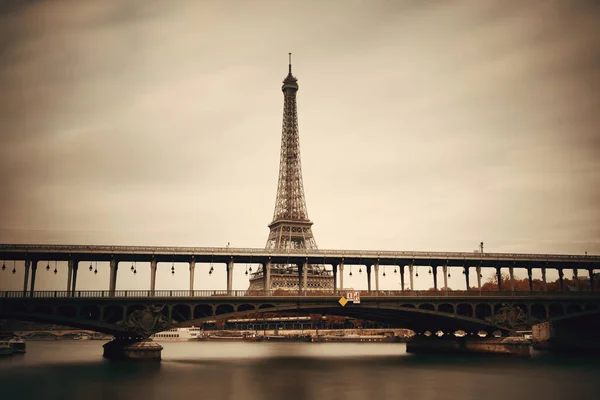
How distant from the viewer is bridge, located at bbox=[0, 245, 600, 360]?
7406cm

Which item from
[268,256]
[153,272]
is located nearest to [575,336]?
[268,256]

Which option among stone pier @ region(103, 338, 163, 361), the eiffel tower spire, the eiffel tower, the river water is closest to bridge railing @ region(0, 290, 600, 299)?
stone pier @ region(103, 338, 163, 361)

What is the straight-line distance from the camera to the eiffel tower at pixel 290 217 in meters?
149

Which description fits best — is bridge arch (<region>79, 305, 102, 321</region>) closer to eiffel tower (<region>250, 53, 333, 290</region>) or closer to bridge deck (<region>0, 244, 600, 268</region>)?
bridge deck (<region>0, 244, 600, 268</region>)

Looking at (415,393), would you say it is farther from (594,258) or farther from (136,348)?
(594,258)

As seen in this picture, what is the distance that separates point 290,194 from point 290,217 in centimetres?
815

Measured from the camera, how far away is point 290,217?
155 m

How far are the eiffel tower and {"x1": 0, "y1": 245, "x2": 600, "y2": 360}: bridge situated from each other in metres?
49.5

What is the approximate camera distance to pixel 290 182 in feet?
536

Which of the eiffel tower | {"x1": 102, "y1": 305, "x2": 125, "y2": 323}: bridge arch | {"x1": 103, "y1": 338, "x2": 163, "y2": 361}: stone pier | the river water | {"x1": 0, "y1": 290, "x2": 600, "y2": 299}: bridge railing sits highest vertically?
the eiffel tower

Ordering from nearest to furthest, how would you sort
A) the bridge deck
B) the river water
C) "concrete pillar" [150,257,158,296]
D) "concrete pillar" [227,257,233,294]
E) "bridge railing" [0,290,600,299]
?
the river water
"bridge railing" [0,290,600,299]
the bridge deck
"concrete pillar" [150,257,158,296]
"concrete pillar" [227,257,233,294]

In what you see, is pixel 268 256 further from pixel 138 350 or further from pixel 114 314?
pixel 114 314

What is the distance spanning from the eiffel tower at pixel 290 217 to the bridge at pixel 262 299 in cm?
4951

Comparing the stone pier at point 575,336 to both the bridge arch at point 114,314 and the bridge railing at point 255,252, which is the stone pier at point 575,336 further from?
the bridge arch at point 114,314
